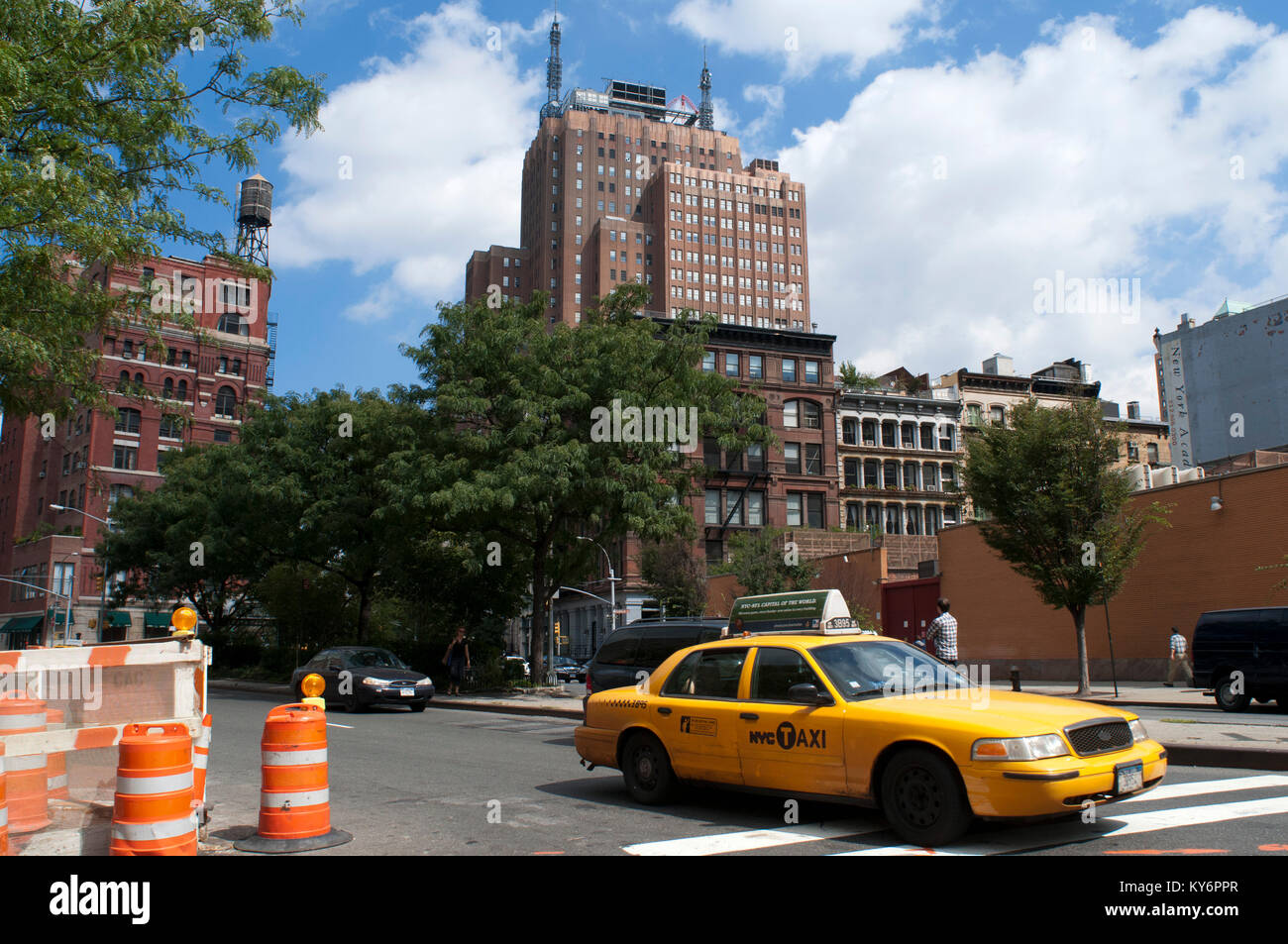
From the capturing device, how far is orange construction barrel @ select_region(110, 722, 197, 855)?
18.1 feet

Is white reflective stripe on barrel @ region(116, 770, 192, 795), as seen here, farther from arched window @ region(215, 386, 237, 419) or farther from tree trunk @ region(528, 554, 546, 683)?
arched window @ region(215, 386, 237, 419)

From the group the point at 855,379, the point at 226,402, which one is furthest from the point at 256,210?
the point at 855,379

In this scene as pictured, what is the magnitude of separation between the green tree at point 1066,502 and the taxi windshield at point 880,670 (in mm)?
16374

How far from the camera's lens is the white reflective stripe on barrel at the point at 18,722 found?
605 cm

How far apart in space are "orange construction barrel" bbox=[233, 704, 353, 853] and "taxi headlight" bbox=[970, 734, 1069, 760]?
4445 mm

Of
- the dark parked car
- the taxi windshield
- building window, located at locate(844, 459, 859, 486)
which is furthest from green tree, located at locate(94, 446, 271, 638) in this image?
building window, located at locate(844, 459, 859, 486)

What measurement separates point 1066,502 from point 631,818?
18044 millimetres

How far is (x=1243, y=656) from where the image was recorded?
17.7 m

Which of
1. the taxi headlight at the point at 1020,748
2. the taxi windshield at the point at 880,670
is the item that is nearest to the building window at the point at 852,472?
the taxi windshield at the point at 880,670

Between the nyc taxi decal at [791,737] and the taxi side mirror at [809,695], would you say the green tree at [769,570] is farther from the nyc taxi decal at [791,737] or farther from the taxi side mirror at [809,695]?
the taxi side mirror at [809,695]

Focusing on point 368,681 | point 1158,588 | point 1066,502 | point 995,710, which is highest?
point 1066,502

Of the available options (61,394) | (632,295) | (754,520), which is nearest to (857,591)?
(632,295)

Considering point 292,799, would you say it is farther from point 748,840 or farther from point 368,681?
point 368,681

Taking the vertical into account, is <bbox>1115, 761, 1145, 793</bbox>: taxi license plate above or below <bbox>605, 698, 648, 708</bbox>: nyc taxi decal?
below
